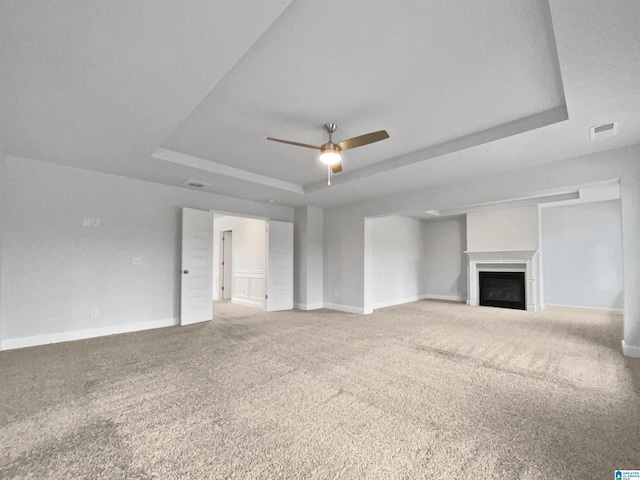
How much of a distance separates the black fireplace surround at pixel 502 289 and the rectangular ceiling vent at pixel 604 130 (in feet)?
15.8

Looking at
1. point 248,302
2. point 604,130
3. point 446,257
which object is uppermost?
point 604,130

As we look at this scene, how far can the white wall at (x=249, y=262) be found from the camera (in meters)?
7.37

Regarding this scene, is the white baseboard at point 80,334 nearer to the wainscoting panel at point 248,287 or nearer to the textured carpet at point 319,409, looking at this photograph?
the textured carpet at point 319,409

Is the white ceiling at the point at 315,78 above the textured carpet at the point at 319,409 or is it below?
above

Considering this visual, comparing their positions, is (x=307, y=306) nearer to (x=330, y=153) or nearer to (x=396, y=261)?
(x=396, y=261)

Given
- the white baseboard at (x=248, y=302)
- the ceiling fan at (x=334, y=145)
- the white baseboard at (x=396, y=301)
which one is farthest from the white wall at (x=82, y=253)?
the white baseboard at (x=396, y=301)

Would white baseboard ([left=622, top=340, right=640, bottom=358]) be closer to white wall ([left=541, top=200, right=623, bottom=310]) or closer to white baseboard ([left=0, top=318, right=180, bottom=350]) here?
white wall ([left=541, top=200, right=623, bottom=310])

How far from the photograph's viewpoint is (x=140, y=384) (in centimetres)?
261

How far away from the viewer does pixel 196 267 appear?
5.36 m

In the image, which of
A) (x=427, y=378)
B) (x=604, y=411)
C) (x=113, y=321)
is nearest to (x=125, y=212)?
(x=113, y=321)

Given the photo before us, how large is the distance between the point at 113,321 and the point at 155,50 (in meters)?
4.18

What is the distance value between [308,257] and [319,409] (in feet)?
15.8

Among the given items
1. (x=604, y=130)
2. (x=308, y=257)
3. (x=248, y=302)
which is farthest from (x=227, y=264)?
(x=604, y=130)

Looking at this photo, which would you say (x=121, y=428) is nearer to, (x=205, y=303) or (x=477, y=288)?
(x=205, y=303)
